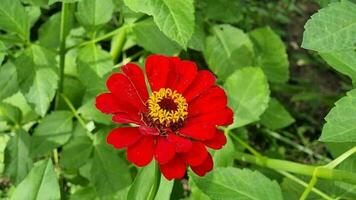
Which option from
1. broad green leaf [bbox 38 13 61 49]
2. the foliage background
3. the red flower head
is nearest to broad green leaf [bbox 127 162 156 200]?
the foliage background

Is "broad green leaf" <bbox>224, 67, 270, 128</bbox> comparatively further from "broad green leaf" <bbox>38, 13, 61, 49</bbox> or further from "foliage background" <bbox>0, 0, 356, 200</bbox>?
"broad green leaf" <bbox>38, 13, 61, 49</bbox>

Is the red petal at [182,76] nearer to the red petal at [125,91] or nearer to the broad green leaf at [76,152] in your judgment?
the red petal at [125,91]

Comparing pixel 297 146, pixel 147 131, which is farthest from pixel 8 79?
pixel 297 146

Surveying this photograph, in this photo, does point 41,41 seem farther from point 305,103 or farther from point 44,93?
point 305,103

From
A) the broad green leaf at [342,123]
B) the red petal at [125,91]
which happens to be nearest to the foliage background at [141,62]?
the broad green leaf at [342,123]

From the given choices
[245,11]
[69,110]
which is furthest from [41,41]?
[245,11]

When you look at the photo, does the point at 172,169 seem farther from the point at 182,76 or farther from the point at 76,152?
the point at 76,152
